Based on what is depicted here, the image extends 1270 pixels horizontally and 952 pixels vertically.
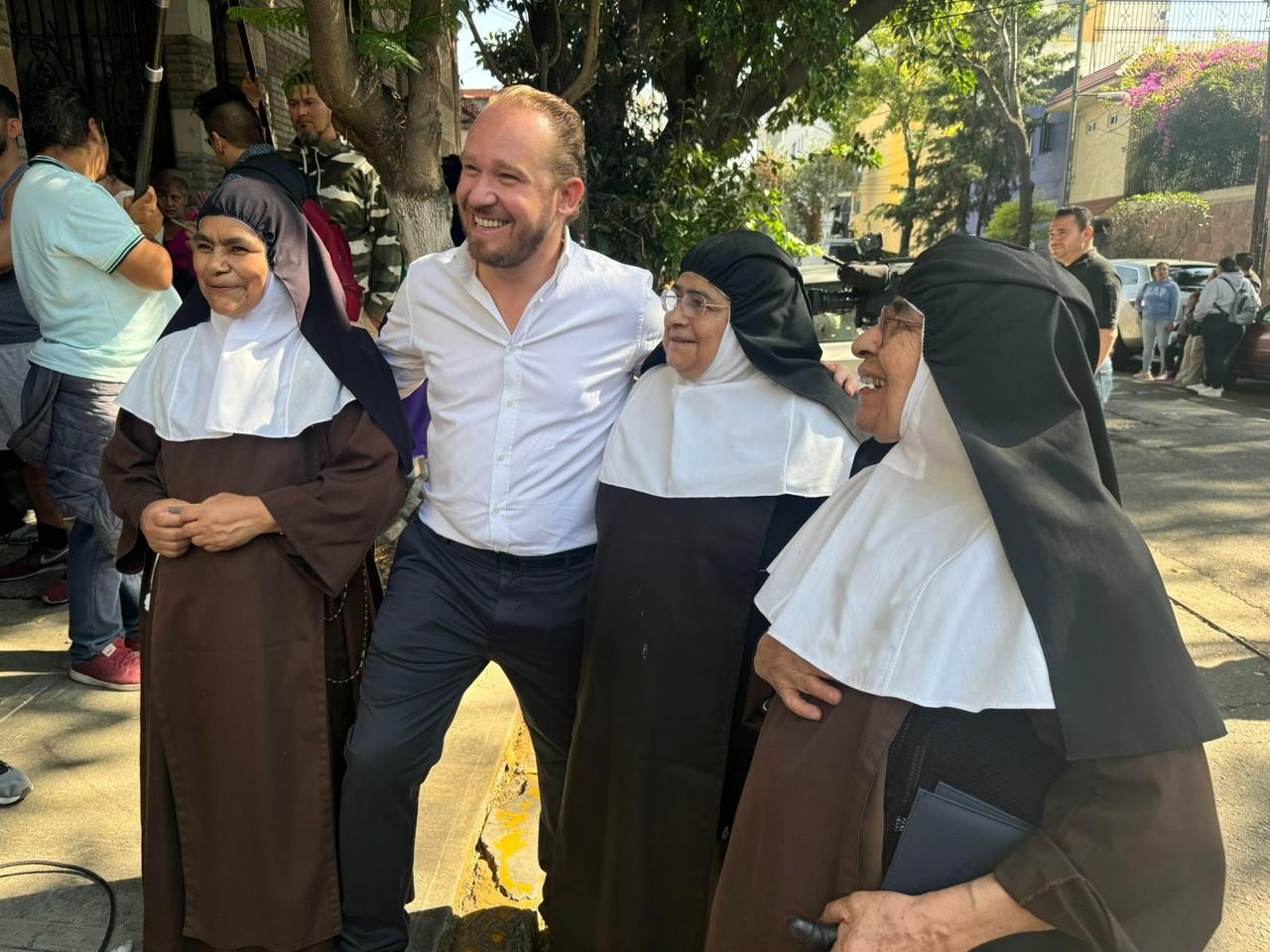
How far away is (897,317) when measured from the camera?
5.38 feet

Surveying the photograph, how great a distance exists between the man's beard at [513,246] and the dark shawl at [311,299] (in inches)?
13.7

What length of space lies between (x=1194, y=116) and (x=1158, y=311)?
18.7 meters

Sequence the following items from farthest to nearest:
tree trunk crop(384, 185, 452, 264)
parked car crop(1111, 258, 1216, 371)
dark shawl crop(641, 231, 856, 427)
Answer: parked car crop(1111, 258, 1216, 371), tree trunk crop(384, 185, 452, 264), dark shawl crop(641, 231, 856, 427)

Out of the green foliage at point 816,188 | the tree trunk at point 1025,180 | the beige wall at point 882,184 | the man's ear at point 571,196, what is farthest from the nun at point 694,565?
the beige wall at point 882,184

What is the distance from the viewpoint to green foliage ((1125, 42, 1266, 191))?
2822 cm

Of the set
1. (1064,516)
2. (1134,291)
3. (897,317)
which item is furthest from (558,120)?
(1134,291)

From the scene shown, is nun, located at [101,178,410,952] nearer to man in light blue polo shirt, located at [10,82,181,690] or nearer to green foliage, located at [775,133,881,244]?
man in light blue polo shirt, located at [10,82,181,690]

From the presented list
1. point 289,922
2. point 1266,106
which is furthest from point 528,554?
point 1266,106

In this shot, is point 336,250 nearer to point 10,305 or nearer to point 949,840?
point 10,305

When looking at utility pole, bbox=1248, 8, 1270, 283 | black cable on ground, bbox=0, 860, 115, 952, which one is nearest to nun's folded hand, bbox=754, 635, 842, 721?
black cable on ground, bbox=0, 860, 115, 952

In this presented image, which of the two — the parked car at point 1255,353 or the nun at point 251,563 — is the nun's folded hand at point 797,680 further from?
the parked car at point 1255,353

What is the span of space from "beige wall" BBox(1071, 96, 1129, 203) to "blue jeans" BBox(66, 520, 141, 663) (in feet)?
115

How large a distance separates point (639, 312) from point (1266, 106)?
756 inches

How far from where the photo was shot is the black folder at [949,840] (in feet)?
4.78
